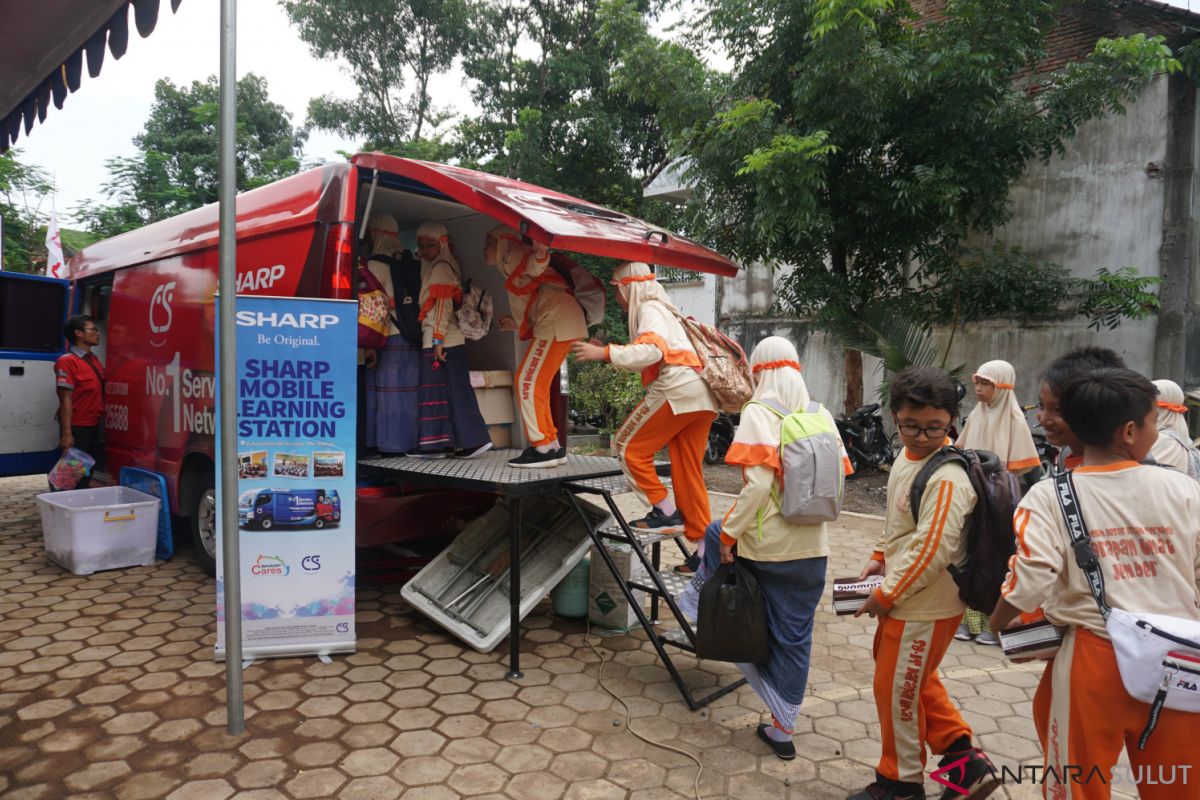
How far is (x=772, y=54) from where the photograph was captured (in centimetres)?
838

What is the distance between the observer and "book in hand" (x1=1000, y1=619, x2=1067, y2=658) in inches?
75.0

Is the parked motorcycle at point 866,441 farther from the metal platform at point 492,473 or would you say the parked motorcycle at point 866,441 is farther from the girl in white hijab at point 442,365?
the girl in white hijab at point 442,365

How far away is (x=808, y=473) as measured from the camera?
109 inches

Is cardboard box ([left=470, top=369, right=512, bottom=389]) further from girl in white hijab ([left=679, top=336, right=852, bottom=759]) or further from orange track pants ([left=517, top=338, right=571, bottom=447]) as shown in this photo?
girl in white hijab ([left=679, top=336, right=852, bottom=759])

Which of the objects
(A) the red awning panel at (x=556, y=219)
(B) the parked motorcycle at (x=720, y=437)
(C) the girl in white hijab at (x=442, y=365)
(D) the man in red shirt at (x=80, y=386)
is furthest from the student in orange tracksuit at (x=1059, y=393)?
(B) the parked motorcycle at (x=720, y=437)

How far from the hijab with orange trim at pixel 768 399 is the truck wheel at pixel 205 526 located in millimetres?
3643

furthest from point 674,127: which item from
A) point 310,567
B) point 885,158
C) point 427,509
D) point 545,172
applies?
point 310,567

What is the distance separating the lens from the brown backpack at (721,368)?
387 centimetres

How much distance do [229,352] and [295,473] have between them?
0.92m

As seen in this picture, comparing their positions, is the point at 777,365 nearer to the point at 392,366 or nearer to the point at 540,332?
the point at 540,332

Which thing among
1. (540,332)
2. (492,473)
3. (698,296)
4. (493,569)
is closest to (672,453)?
(492,473)

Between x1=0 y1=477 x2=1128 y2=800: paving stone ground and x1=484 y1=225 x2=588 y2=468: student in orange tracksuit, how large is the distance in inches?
42.9

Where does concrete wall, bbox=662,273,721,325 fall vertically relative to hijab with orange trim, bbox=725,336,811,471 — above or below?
above

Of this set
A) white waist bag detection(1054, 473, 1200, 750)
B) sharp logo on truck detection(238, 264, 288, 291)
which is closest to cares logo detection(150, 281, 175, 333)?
sharp logo on truck detection(238, 264, 288, 291)
